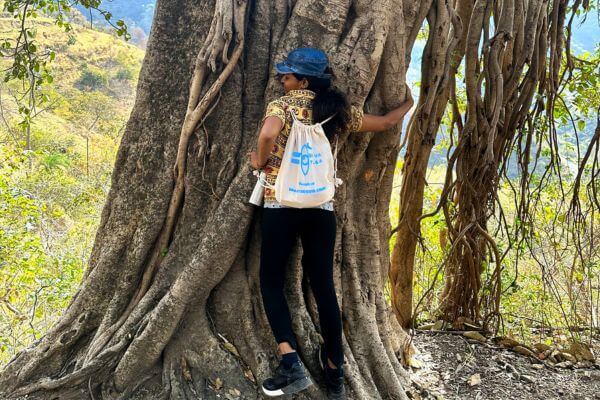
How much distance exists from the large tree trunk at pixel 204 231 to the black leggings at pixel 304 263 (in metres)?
0.21

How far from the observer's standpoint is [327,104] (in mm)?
2367

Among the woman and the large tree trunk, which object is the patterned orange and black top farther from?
the large tree trunk

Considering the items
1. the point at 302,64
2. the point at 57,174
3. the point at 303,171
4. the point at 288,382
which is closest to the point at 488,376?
the point at 288,382

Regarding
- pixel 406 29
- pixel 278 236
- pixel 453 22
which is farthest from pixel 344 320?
pixel 453 22

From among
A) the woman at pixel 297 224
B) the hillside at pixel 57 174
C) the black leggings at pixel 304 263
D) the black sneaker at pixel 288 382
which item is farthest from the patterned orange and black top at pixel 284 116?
the hillside at pixel 57 174

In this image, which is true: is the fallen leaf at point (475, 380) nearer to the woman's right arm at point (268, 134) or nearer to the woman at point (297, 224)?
the woman at point (297, 224)

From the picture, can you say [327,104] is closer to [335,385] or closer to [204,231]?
[204,231]

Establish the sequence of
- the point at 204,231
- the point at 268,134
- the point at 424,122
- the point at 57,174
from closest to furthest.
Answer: the point at 268,134, the point at 204,231, the point at 424,122, the point at 57,174

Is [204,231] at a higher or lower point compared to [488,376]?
higher

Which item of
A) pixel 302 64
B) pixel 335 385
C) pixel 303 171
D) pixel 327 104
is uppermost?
pixel 302 64

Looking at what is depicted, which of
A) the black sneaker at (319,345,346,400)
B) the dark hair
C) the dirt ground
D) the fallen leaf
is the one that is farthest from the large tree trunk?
the fallen leaf

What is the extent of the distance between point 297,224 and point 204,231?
57 centimetres

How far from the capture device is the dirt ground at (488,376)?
3.18 metres

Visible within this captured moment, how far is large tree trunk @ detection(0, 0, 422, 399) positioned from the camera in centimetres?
261
